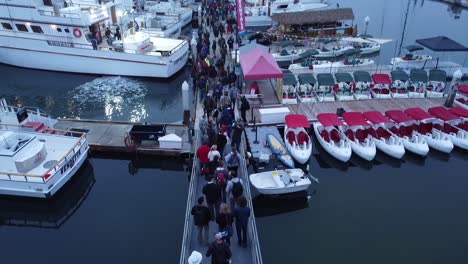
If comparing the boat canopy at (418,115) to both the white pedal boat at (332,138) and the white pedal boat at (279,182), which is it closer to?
the white pedal boat at (332,138)

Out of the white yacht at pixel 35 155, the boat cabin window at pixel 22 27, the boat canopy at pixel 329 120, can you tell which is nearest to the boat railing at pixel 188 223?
the white yacht at pixel 35 155

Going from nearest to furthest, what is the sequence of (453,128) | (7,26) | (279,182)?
(279,182) → (453,128) → (7,26)

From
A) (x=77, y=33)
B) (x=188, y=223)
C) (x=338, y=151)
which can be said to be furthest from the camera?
(x=77, y=33)

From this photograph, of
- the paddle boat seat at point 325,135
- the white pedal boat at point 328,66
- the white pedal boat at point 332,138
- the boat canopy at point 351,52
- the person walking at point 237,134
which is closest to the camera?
the person walking at point 237,134

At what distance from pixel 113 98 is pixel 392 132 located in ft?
58.3

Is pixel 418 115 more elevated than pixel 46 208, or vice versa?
pixel 418 115

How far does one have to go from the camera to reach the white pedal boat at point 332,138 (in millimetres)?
15870

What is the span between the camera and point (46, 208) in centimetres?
1390

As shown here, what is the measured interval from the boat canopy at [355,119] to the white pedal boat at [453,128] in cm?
392

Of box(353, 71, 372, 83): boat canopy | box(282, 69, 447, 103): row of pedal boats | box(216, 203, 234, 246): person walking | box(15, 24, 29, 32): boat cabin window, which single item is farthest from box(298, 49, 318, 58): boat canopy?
box(15, 24, 29, 32): boat cabin window

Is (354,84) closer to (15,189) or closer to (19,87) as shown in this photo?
(15,189)

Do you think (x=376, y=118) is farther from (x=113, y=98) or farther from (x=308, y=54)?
(x=113, y=98)

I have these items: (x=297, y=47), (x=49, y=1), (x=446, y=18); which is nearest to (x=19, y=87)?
(x=49, y=1)

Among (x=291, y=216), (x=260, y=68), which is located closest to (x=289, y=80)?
(x=260, y=68)
